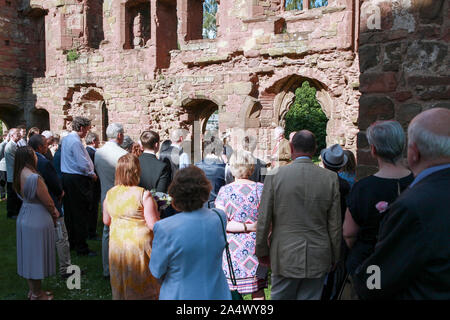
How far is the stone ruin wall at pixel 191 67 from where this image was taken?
1017 centimetres

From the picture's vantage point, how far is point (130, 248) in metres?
3.33


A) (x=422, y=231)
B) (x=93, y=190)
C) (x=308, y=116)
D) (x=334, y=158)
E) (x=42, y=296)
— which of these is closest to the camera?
(x=422, y=231)

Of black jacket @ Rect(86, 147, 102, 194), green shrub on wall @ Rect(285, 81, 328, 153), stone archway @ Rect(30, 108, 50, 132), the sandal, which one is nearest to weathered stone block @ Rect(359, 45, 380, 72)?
the sandal

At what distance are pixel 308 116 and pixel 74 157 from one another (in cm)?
2045

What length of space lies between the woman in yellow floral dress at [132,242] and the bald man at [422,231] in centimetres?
199

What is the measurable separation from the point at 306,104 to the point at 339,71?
14974 mm

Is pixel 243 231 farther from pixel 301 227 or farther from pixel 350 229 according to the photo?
pixel 350 229

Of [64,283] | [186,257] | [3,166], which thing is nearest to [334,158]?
[186,257]
